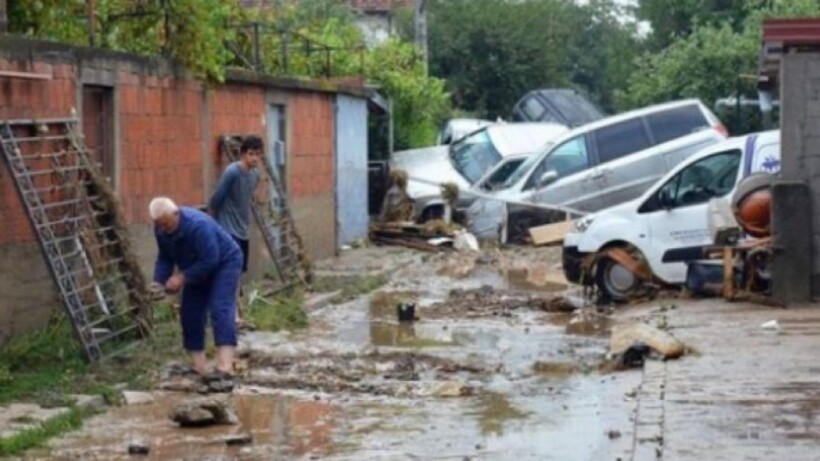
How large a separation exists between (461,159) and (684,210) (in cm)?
1476

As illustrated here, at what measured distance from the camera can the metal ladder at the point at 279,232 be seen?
2112 cm

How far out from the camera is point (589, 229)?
20797mm

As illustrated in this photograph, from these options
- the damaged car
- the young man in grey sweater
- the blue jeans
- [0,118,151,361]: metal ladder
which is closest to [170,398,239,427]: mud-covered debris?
the blue jeans

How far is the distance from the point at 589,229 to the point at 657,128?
8.84 meters

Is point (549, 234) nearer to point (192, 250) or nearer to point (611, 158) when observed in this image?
point (611, 158)

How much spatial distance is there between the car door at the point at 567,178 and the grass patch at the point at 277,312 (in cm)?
1023

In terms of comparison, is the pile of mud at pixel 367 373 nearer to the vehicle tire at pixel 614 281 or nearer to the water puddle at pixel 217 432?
the water puddle at pixel 217 432

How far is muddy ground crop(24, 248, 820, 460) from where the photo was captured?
1091cm

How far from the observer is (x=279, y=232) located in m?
22.2

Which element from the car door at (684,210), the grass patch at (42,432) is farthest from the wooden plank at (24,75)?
the car door at (684,210)

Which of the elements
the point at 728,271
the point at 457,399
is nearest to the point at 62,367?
the point at 457,399

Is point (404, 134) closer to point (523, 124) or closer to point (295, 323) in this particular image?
point (523, 124)

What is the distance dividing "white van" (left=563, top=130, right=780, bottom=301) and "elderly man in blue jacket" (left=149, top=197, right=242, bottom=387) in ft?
24.5

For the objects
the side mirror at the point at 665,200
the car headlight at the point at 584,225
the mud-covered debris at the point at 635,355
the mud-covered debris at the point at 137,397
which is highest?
the side mirror at the point at 665,200
